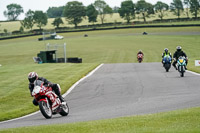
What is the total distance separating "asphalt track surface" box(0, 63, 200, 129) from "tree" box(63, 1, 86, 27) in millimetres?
138355

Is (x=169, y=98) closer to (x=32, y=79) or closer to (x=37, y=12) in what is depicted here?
(x=32, y=79)

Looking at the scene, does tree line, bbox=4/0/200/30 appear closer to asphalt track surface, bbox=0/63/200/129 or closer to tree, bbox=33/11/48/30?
tree, bbox=33/11/48/30

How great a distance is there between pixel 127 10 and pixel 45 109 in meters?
149

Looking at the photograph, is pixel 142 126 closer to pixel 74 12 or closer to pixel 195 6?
pixel 195 6

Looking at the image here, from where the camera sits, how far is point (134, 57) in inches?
2063

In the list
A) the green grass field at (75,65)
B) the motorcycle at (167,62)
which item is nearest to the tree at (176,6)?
the green grass field at (75,65)

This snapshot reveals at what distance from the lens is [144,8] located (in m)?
160

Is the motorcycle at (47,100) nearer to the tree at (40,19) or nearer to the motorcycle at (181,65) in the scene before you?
the motorcycle at (181,65)

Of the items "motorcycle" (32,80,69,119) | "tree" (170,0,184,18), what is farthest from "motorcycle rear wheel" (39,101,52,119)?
"tree" (170,0,184,18)

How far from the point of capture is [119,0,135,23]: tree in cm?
15816

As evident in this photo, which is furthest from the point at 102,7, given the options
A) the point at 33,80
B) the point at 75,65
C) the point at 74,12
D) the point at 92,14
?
the point at 33,80

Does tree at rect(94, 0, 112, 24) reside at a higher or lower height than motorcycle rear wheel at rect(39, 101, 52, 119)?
higher

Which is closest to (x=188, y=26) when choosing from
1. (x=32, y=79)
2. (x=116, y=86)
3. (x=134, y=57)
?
(x=134, y=57)

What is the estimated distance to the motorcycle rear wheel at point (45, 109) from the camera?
441 inches
